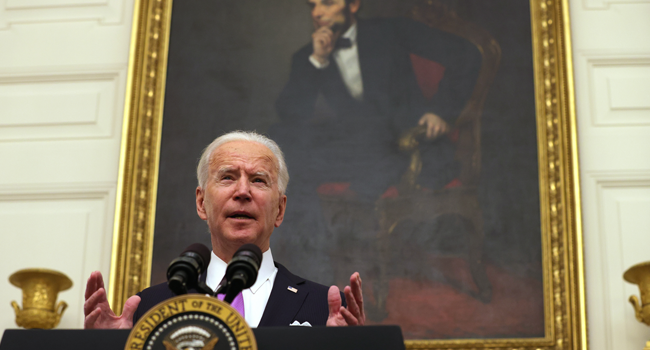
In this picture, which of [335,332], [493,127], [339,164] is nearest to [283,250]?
[339,164]

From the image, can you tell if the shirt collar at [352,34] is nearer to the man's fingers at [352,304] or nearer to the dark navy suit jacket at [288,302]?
the dark navy suit jacket at [288,302]

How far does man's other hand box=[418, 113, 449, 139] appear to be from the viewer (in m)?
4.89

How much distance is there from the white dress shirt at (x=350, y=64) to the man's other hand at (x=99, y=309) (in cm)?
303

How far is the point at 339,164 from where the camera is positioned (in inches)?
192

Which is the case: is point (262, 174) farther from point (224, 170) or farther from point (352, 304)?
point (352, 304)

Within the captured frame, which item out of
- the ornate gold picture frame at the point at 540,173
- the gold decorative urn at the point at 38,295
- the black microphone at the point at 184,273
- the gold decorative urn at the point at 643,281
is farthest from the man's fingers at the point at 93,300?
the gold decorative urn at the point at 643,281

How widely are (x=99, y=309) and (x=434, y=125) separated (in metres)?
3.22

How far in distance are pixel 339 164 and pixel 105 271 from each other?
1.72 metres

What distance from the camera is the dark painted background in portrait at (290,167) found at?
14.7ft

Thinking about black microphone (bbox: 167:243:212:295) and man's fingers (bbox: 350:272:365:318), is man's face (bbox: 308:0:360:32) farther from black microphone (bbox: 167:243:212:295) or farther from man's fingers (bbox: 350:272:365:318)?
black microphone (bbox: 167:243:212:295)

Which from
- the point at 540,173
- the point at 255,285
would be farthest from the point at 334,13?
the point at 255,285

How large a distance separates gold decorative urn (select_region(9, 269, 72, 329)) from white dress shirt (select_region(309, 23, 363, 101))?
2.28 m

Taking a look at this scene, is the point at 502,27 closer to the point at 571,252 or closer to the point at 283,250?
the point at 571,252

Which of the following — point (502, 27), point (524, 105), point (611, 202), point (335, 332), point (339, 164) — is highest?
point (502, 27)
